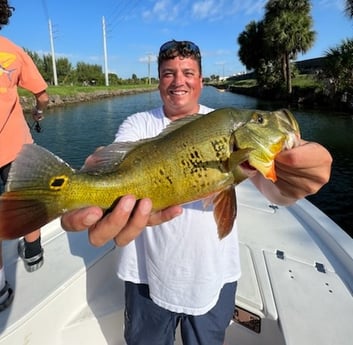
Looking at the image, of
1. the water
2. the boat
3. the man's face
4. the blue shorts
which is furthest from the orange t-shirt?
the water

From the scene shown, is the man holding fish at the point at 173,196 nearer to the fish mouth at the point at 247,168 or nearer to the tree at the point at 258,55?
the fish mouth at the point at 247,168

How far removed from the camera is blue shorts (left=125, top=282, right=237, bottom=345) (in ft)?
7.11

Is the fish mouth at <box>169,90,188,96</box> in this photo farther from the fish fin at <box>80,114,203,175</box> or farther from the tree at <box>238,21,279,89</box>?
the tree at <box>238,21,279,89</box>

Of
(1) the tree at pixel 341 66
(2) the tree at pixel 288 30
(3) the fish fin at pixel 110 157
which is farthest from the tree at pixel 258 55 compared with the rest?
(3) the fish fin at pixel 110 157

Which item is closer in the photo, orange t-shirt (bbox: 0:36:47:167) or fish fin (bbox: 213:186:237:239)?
fish fin (bbox: 213:186:237:239)

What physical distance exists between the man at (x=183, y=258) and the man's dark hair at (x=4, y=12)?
1.59m

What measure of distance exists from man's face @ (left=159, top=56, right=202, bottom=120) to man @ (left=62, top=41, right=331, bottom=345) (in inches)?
0.4

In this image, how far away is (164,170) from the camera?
1597mm

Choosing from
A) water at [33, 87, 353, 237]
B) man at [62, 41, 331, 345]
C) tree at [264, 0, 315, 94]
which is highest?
tree at [264, 0, 315, 94]

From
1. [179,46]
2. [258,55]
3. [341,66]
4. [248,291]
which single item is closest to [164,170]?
[179,46]

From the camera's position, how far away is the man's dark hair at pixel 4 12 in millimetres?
2795

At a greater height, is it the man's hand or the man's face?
the man's face

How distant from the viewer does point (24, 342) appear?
2236 millimetres

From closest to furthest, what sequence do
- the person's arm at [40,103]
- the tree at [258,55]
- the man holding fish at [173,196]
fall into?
the man holding fish at [173,196]
the person's arm at [40,103]
the tree at [258,55]
